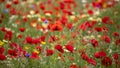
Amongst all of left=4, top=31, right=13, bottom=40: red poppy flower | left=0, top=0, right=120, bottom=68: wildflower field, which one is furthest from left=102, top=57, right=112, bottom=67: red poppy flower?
left=4, top=31, right=13, bottom=40: red poppy flower

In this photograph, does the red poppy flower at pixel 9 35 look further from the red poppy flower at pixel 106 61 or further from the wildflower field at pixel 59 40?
the red poppy flower at pixel 106 61

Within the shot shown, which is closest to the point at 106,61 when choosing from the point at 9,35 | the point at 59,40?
the point at 59,40

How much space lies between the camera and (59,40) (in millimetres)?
4777

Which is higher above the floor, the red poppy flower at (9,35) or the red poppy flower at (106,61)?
the red poppy flower at (9,35)

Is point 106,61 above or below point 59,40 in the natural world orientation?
above

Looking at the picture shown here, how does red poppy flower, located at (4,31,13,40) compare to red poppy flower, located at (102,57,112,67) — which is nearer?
red poppy flower, located at (102,57,112,67)

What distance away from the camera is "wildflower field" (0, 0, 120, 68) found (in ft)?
12.6

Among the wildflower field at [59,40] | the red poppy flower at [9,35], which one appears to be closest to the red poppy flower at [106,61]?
the wildflower field at [59,40]

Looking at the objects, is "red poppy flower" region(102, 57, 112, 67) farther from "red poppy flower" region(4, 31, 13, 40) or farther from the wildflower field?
"red poppy flower" region(4, 31, 13, 40)

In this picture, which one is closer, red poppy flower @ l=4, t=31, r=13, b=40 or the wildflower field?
the wildflower field

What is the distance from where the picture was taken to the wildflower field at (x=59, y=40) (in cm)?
383

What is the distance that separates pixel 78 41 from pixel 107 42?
18.0 inches

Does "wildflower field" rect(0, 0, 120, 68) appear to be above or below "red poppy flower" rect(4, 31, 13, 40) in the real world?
below

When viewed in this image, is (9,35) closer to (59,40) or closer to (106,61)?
(59,40)
